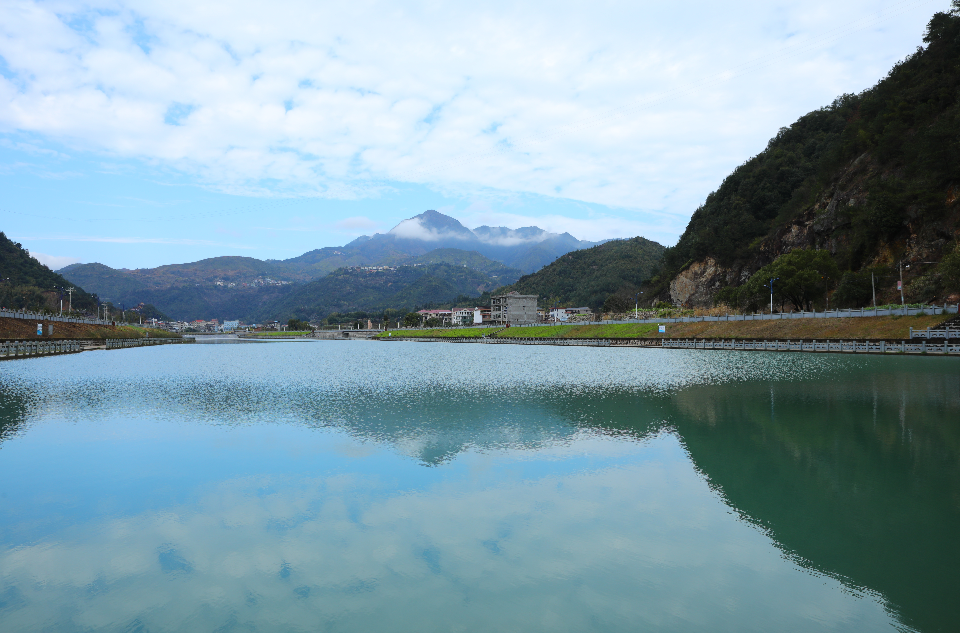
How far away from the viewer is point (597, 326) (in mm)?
117125

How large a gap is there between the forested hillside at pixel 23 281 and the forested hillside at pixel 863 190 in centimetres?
17033

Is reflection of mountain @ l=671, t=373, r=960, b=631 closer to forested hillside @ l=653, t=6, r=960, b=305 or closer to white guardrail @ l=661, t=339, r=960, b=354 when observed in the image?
white guardrail @ l=661, t=339, r=960, b=354

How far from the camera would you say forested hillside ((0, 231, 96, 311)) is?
499 feet

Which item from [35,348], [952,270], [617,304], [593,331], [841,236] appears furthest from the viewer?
[617,304]

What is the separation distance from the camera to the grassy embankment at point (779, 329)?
194 ft

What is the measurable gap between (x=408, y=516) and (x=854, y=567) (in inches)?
324

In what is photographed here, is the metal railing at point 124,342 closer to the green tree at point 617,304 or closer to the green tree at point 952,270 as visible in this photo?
the green tree at point 952,270

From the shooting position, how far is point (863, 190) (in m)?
81.3

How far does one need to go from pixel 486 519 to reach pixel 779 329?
76.7 metres

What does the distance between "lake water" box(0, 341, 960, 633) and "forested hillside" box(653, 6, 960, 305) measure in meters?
54.9

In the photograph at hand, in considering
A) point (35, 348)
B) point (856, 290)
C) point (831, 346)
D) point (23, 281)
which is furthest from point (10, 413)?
point (23, 281)

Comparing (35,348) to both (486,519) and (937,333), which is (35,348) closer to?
(486,519)

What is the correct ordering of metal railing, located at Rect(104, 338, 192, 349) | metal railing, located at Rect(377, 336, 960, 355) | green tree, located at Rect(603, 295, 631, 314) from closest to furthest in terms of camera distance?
metal railing, located at Rect(377, 336, 960, 355) → metal railing, located at Rect(104, 338, 192, 349) → green tree, located at Rect(603, 295, 631, 314)

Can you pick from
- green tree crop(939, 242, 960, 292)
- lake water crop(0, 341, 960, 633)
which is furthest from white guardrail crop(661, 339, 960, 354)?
lake water crop(0, 341, 960, 633)
